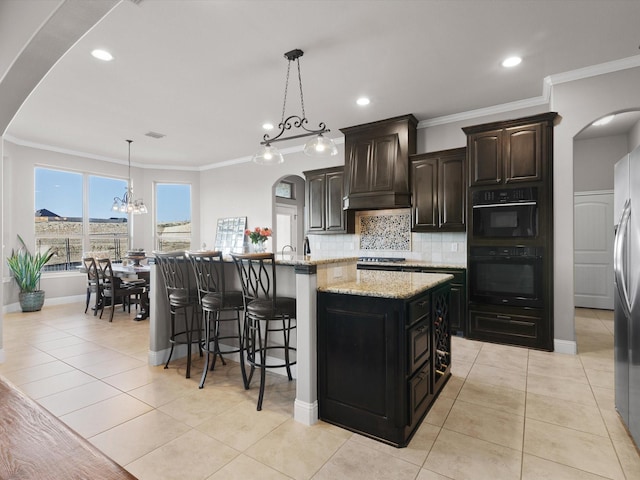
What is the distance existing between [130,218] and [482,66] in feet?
25.0

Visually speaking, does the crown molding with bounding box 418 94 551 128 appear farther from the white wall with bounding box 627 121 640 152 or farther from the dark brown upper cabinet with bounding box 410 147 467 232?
the white wall with bounding box 627 121 640 152

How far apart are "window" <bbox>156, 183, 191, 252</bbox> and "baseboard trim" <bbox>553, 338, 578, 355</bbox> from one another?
24.6 ft

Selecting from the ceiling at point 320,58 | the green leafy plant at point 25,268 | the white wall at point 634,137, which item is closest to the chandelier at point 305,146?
the ceiling at point 320,58

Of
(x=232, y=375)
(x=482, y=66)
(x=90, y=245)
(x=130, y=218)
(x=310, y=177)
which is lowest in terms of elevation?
(x=232, y=375)

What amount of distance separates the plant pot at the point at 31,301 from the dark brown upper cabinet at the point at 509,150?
7316mm

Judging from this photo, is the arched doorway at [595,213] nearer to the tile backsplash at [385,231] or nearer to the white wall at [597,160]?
the white wall at [597,160]

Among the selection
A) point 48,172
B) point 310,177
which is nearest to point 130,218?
point 48,172

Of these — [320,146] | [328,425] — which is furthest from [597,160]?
[328,425]

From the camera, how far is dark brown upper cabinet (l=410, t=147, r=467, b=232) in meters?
4.45

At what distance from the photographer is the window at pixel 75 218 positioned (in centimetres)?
659

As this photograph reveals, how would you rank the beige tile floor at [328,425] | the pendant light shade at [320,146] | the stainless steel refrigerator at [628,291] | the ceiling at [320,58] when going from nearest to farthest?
the beige tile floor at [328,425] < the stainless steel refrigerator at [628,291] < the ceiling at [320,58] < the pendant light shade at [320,146]

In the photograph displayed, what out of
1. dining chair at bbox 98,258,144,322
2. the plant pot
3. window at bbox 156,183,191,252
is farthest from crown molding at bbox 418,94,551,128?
the plant pot

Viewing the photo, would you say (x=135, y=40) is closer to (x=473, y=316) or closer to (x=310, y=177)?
(x=310, y=177)

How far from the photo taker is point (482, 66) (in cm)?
348
